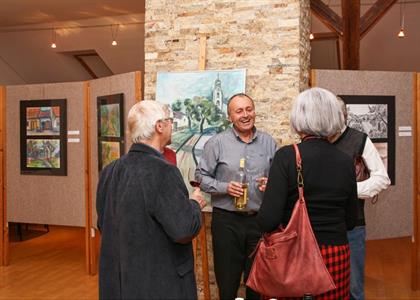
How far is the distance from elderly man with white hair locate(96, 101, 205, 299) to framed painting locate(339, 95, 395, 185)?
2.70 meters

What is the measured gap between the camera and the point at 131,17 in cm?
877

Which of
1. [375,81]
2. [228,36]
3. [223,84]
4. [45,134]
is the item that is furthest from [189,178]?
[45,134]

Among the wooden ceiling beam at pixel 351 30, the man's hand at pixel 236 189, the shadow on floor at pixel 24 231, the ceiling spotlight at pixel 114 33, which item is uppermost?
the ceiling spotlight at pixel 114 33

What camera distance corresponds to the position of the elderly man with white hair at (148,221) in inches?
84.1

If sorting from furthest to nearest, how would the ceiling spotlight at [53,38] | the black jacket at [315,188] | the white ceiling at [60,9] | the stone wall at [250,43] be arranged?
1. the ceiling spotlight at [53,38]
2. the white ceiling at [60,9]
3. the stone wall at [250,43]
4. the black jacket at [315,188]

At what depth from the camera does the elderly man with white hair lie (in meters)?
2.14

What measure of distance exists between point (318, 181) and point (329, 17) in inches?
180

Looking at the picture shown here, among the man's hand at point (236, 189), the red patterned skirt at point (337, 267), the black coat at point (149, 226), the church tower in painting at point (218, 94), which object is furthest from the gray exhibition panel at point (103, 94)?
the red patterned skirt at point (337, 267)

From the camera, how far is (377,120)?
4660 mm

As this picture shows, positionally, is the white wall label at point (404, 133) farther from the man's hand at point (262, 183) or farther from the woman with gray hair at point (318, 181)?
the woman with gray hair at point (318, 181)

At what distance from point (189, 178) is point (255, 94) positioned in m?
0.88

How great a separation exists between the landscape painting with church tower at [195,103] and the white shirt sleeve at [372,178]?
133 cm

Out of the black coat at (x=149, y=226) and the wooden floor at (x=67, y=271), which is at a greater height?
the black coat at (x=149, y=226)

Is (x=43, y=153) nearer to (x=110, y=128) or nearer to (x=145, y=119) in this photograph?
(x=110, y=128)
